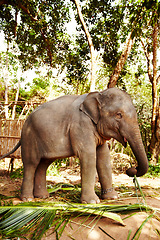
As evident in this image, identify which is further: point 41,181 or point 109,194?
point 41,181

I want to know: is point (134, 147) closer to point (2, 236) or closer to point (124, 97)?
point (124, 97)

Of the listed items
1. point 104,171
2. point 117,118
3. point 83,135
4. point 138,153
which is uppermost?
point 117,118

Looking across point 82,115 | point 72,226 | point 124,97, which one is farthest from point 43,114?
point 72,226

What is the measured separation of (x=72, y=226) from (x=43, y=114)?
154cm

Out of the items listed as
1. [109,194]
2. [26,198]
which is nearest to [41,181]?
[26,198]

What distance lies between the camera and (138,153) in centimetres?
257

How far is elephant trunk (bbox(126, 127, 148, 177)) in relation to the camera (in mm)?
2559

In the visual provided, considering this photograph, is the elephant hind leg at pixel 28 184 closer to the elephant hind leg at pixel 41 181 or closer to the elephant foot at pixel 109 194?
the elephant hind leg at pixel 41 181

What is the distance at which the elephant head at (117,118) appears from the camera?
2613 millimetres

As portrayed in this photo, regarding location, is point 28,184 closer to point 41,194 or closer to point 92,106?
point 41,194

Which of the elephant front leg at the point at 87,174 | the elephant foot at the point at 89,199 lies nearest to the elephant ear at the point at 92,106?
the elephant front leg at the point at 87,174

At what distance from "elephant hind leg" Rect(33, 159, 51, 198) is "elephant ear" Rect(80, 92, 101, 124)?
1.00 meters

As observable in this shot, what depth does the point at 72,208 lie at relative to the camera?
235 cm

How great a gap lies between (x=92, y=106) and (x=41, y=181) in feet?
4.52
